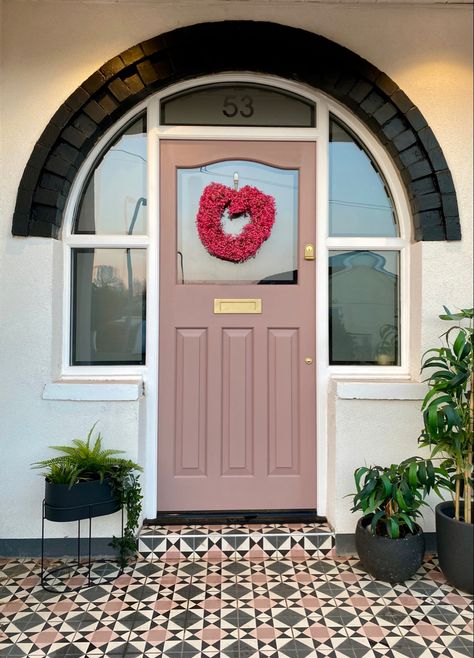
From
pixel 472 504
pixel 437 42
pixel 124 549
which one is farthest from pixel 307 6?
pixel 124 549

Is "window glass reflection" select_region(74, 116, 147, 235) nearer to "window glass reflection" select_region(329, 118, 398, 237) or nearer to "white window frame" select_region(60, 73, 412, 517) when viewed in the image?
"white window frame" select_region(60, 73, 412, 517)

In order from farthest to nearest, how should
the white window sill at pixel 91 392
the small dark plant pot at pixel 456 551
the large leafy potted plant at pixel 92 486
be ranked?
the white window sill at pixel 91 392, the large leafy potted plant at pixel 92 486, the small dark plant pot at pixel 456 551

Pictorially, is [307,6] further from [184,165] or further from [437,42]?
[184,165]

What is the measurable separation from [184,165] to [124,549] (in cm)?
202

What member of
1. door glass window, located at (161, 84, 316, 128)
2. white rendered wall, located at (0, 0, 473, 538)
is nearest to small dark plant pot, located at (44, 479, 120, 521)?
white rendered wall, located at (0, 0, 473, 538)

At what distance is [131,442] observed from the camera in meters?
2.71

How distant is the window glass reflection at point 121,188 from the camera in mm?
2934

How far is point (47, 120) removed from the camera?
275 centimetres

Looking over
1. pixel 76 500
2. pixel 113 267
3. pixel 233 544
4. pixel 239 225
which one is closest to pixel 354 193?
pixel 239 225

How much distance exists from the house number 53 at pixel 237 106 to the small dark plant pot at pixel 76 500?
2.06 metres

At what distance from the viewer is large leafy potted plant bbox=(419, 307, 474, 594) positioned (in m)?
2.35

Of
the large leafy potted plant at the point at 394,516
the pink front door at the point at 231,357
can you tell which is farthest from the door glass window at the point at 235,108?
the large leafy potted plant at the point at 394,516

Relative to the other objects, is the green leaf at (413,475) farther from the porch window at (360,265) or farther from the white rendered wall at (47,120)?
the porch window at (360,265)

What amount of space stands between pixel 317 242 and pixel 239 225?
44cm
